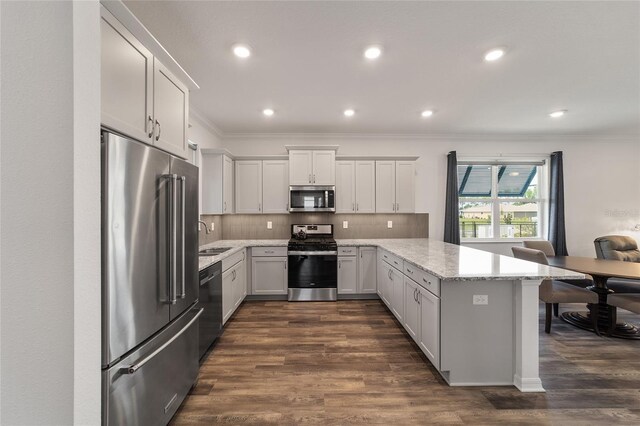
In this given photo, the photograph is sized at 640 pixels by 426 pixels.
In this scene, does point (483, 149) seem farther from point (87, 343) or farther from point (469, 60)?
point (87, 343)

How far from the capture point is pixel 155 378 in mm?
1560

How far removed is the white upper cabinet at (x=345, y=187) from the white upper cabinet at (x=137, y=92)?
2.93m

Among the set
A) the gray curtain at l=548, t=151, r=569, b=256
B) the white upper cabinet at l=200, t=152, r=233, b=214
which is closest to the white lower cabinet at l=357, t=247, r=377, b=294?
the white upper cabinet at l=200, t=152, r=233, b=214

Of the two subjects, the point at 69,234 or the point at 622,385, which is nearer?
the point at 69,234

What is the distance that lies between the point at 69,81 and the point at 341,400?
236cm

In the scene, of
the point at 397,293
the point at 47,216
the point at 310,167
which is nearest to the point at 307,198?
the point at 310,167

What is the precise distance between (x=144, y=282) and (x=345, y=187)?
3567 mm

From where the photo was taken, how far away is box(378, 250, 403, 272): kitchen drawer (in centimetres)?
318

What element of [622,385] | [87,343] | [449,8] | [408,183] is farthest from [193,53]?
[622,385]

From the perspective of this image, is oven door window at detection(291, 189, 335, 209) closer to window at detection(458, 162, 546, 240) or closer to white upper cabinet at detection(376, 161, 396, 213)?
white upper cabinet at detection(376, 161, 396, 213)

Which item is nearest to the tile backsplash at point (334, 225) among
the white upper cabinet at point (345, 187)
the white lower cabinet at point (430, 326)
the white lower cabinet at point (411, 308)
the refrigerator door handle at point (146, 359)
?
the white upper cabinet at point (345, 187)

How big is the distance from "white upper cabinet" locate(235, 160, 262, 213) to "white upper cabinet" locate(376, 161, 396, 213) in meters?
2.06

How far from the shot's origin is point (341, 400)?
6.50 ft

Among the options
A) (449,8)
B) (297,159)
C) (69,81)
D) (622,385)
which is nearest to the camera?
(69,81)
